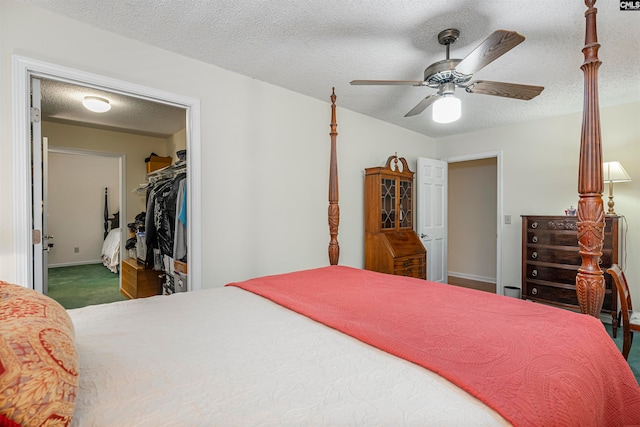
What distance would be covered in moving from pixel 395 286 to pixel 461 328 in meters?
0.63

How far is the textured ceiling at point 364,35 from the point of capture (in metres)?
1.80

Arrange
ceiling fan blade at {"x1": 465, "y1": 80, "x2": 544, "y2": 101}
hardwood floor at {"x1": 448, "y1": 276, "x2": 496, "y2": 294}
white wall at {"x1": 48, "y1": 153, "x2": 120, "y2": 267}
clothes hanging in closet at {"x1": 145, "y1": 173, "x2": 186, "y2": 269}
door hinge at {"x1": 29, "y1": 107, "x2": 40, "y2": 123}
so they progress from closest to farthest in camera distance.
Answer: door hinge at {"x1": 29, "y1": 107, "x2": 40, "y2": 123}
ceiling fan blade at {"x1": 465, "y1": 80, "x2": 544, "y2": 101}
clothes hanging in closet at {"x1": 145, "y1": 173, "x2": 186, "y2": 269}
hardwood floor at {"x1": 448, "y1": 276, "x2": 496, "y2": 294}
white wall at {"x1": 48, "y1": 153, "x2": 120, "y2": 267}

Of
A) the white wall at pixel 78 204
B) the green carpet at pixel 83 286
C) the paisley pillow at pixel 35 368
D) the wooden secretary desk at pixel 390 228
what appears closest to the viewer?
the paisley pillow at pixel 35 368

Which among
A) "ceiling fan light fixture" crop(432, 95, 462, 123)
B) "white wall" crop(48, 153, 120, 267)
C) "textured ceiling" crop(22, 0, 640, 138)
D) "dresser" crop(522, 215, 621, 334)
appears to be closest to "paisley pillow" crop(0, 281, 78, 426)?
"textured ceiling" crop(22, 0, 640, 138)

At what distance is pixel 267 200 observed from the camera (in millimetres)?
2930

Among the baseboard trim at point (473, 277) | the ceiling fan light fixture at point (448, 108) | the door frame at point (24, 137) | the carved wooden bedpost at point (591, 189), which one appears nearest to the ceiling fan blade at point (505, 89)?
the ceiling fan light fixture at point (448, 108)

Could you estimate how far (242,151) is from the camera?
276 centimetres

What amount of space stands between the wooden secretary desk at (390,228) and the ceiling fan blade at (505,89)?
1623 millimetres

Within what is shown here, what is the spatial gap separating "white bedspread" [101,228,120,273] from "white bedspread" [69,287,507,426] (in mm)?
5070

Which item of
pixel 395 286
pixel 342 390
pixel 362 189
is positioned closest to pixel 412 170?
pixel 362 189

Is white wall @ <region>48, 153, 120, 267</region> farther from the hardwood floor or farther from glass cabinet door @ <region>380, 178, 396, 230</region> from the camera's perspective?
the hardwood floor

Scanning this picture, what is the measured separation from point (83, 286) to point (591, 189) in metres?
5.77

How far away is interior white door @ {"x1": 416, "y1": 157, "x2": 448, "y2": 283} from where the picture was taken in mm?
4305

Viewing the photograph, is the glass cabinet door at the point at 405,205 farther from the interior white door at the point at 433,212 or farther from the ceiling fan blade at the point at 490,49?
the ceiling fan blade at the point at 490,49
